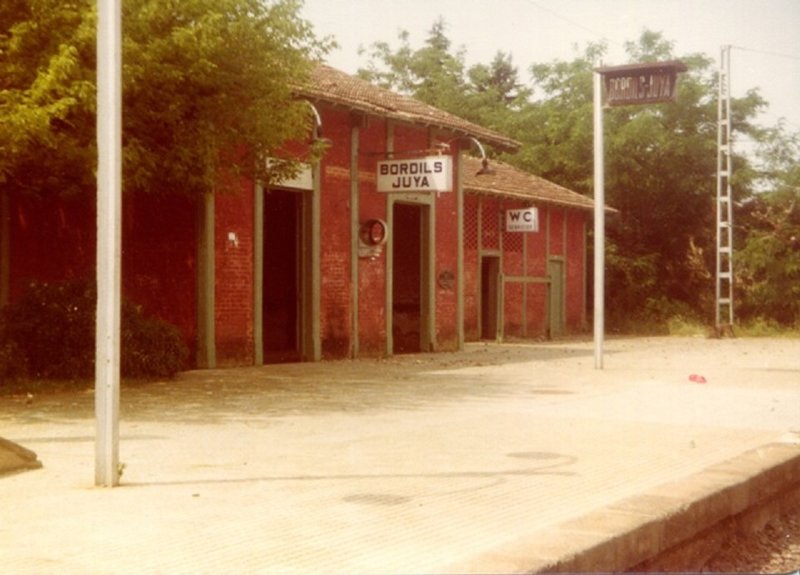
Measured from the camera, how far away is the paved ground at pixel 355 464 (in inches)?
186

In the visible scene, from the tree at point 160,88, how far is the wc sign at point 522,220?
1452 cm

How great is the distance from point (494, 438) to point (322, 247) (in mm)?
10776

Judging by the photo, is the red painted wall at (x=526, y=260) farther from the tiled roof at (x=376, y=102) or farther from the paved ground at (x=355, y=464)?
the paved ground at (x=355, y=464)

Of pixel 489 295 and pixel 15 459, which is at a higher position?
pixel 489 295

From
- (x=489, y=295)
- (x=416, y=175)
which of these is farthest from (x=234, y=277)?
(x=489, y=295)

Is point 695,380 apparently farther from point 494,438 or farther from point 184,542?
point 184,542

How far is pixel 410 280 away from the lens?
2308 centimetres

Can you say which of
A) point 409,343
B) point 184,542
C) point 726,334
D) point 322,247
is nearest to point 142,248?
point 322,247

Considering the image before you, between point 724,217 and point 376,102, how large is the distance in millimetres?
18393

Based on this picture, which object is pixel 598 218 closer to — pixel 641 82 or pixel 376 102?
pixel 641 82

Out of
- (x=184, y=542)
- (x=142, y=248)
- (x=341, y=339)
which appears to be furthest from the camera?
(x=341, y=339)

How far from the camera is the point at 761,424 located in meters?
9.94

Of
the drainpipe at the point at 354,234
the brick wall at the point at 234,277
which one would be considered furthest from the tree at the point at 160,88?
the drainpipe at the point at 354,234

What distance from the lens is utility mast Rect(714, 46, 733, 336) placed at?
2705cm
